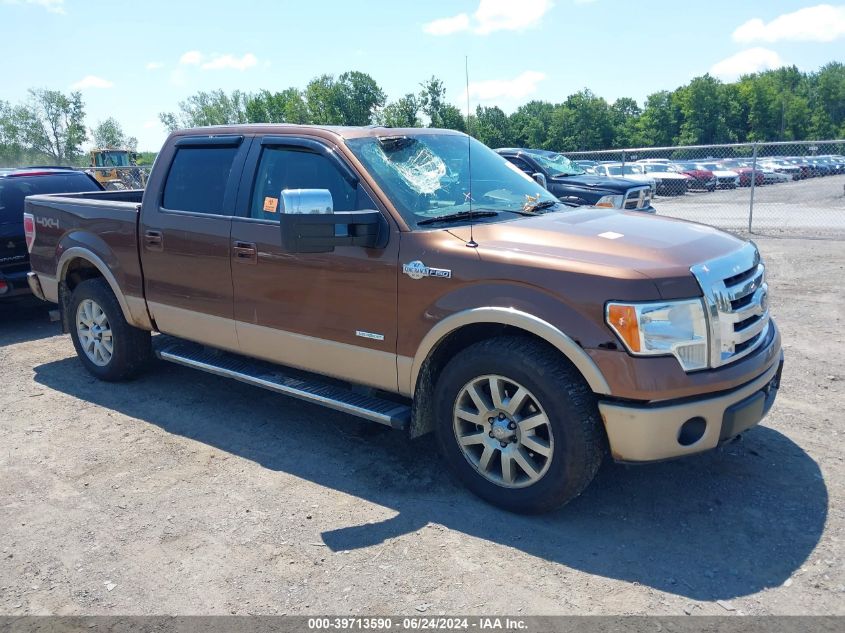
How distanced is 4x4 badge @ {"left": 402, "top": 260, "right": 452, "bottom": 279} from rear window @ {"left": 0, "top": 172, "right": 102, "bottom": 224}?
246 inches

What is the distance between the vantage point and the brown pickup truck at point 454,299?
3.31 metres

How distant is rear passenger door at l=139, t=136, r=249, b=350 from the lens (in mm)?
4836

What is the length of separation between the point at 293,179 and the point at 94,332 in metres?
2.70

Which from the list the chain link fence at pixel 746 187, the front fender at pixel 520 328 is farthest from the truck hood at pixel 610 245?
the chain link fence at pixel 746 187

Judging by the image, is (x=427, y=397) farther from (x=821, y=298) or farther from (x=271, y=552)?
(x=821, y=298)

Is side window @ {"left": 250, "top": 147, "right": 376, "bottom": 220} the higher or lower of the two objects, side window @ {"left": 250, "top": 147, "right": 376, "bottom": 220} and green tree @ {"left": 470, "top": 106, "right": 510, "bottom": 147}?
the lower

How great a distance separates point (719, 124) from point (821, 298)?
3371 inches

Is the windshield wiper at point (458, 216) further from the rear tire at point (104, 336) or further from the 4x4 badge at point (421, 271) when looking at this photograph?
the rear tire at point (104, 336)

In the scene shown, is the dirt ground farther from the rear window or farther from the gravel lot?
the gravel lot

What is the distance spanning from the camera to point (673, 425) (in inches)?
129

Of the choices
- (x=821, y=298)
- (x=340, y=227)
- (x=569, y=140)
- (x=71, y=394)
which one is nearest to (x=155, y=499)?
(x=340, y=227)

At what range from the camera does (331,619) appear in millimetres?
2959

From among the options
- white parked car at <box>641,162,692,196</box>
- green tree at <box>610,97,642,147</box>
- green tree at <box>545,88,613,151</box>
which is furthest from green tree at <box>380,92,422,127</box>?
green tree at <box>610,97,642,147</box>

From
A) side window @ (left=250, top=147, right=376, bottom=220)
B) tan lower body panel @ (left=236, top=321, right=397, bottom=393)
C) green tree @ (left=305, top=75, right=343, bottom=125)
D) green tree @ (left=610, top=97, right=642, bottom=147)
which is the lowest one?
tan lower body panel @ (left=236, top=321, right=397, bottom=393)
